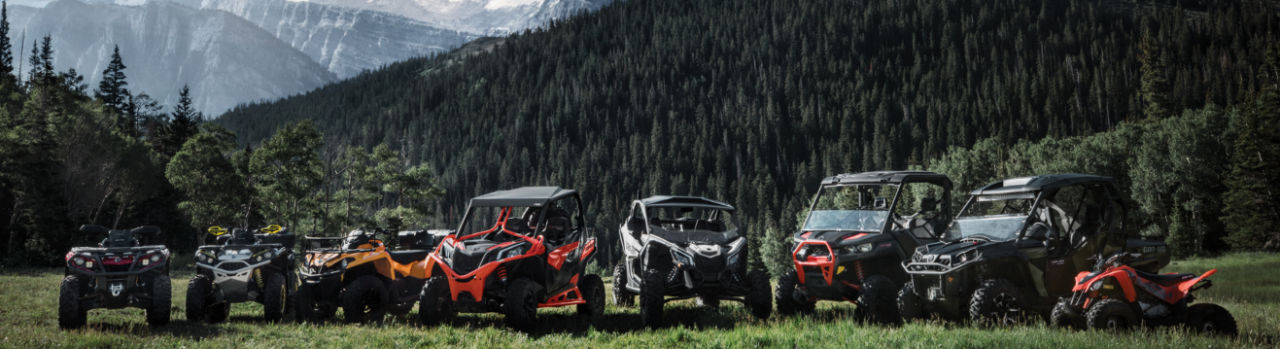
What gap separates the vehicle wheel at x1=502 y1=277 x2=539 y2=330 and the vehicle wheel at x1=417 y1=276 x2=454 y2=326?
1085 mm

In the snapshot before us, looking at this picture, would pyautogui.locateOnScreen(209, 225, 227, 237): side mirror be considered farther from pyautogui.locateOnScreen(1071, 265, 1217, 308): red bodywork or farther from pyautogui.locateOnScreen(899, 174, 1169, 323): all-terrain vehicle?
pyautogui.locateOnScreen(1071, 265, 1217, 308): red bodywork

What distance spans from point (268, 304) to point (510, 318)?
207 inches

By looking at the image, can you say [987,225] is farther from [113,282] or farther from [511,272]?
[113,282]

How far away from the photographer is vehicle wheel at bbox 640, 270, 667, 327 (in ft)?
42.1

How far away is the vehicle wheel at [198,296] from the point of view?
1345 centimetres

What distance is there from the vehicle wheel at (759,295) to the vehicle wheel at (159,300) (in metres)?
10.3

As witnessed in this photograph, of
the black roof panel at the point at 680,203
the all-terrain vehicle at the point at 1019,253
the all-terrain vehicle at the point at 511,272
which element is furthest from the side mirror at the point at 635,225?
the all-terrain vehicle at the point at 1019,253

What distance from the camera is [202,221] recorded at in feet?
168

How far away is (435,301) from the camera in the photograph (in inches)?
501

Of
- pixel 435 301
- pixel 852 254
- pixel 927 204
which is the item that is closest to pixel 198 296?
pixel 435 301

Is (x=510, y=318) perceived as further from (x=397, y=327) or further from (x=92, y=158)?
(x=92, y=158)

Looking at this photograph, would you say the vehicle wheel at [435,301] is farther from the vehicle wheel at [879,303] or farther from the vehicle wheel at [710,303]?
the vehicle wheel at [879,303]

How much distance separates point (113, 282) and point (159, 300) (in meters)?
0.74

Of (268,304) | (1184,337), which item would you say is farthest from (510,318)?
(1184,337)
